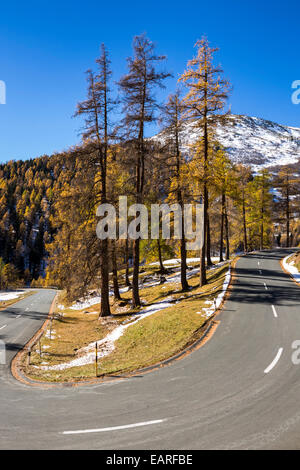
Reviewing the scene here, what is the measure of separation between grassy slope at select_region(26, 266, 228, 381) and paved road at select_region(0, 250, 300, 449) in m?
1.22

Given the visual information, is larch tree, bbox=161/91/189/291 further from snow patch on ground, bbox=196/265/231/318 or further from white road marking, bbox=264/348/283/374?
white road marking, bbox=264/348/283/374

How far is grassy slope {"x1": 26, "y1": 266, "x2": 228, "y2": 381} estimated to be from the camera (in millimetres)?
11159

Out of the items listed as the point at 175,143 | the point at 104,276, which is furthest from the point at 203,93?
the point at 104,276

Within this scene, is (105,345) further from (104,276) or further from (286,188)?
(286,188)

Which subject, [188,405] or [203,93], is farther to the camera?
[203,93]

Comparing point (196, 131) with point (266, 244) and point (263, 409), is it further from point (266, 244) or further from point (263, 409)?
point (266, 244)

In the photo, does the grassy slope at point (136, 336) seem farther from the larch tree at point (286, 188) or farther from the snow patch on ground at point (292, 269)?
the larch tree at point (286, 188)

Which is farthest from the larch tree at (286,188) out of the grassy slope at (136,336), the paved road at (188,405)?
the paved road at (188,405)

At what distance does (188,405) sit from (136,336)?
7.49 metres

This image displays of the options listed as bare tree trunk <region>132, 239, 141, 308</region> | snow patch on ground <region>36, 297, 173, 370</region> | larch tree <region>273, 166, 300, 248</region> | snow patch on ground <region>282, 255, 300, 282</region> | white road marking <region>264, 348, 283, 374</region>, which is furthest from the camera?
larch tree <region>273, 166, 300, 248</region>

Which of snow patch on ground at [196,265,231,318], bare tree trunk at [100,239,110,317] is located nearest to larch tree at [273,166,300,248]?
snow patch on ground at [196,265,231,318]

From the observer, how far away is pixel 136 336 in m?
14.3

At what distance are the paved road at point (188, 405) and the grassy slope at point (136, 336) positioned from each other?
1.22 metres
